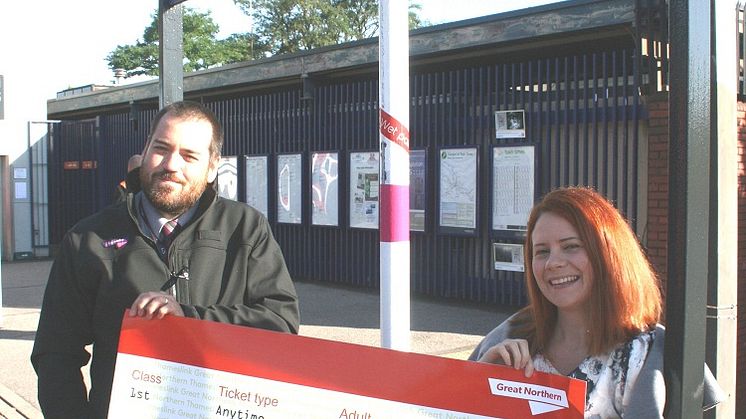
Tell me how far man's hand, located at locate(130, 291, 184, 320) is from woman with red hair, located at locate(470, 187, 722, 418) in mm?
906

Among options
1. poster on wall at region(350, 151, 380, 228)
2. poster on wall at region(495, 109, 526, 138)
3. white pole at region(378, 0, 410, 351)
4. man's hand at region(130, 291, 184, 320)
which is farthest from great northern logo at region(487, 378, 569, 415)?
poster on wall at region(350, 151, 380, 228)

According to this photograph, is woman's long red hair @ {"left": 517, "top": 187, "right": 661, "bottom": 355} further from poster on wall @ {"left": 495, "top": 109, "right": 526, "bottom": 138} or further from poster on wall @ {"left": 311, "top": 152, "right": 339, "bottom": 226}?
poster on wall @ {"left": 311, "top": 152, "right": 339, "bottom": 226}

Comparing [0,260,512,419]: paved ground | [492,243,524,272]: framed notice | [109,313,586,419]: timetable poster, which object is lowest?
[0,260,512,419]: paved ground

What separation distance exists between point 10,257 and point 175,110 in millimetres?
17124

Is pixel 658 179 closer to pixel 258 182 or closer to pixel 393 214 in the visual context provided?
pixel 393 214

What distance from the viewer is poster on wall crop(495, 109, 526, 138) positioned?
9977 millimetres

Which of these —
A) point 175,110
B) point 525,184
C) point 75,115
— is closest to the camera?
point 175,110

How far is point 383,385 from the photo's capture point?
6.30ft

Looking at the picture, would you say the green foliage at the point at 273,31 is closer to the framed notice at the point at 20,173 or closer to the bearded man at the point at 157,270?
the framed notice at the point at 20,173

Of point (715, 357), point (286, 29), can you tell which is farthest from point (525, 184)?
point (286, 29)

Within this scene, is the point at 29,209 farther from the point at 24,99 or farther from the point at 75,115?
the point at 75,115

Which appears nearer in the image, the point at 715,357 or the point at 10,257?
the point at 715,357

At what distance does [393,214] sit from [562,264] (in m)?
1.71

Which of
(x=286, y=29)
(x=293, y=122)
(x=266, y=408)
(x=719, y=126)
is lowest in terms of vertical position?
(x=266, y=408)
